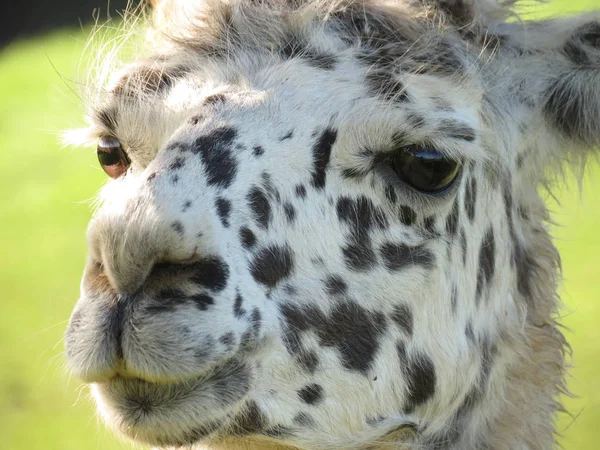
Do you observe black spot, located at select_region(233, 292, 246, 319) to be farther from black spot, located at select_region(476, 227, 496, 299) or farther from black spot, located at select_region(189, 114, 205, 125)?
black spot, located at select_region(476, 227, 496, 299)

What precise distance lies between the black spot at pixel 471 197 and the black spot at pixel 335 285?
53 cm

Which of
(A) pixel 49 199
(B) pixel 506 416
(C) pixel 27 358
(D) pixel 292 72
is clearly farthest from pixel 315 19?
(A) pixel 49 199

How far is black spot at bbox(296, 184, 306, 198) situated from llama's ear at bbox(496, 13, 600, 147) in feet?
3.32

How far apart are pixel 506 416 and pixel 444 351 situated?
0.52m

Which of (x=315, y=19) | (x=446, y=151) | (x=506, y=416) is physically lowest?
(x=506, y=416)

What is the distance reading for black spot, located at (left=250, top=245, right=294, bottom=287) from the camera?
7.31 feet

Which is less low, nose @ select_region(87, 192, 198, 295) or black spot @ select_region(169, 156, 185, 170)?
black spot @ select_region(169, 156, 185, 170)

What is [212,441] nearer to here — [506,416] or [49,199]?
→ [506,416]

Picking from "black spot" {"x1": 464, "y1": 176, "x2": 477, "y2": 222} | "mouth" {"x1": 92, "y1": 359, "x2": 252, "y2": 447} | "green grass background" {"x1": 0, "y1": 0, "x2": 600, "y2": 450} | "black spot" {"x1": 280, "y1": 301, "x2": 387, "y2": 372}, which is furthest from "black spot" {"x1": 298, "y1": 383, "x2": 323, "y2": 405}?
"black spot" {"x1": 464, "y1": 176, "x2": 477, "y2": 222}

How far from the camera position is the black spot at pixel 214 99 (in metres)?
2.44

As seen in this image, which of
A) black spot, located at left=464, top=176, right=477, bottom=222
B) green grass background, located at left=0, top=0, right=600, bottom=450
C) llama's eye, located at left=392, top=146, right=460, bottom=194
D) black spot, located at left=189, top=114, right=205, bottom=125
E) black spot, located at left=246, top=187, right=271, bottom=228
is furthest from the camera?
green grass background, located at left=0, top=0, right=600, bottom=450

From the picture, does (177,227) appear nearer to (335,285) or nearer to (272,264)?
(272,264)

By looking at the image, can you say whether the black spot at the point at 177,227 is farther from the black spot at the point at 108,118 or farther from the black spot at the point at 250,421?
the black spot at the point at 108,118

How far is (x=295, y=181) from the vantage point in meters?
2.36
